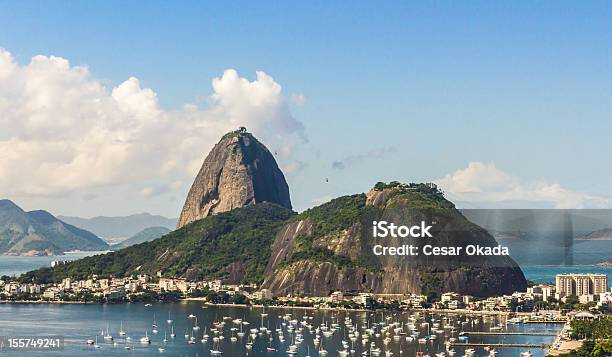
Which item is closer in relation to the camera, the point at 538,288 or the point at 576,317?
the point at 576,317

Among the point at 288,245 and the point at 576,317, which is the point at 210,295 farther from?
the point at 576,317

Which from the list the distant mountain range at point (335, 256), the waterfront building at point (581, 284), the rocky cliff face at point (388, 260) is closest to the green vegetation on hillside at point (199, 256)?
the distant mountain range at point (335, 256)

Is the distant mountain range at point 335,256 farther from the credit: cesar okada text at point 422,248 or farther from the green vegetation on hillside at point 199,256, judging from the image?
the credit: cesar okada text at point 422,248

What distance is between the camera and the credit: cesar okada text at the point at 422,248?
476 ft

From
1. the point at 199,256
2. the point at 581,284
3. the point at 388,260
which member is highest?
the point at 199,256

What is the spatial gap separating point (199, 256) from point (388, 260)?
→ 149 feet

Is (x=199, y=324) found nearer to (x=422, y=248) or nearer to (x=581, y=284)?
(x=422, y=248)

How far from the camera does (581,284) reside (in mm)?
139750

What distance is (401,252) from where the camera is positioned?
5714 inches

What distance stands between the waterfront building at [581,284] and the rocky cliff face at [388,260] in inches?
289

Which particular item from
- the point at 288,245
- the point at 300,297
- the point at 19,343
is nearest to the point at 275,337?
the point at 19,343

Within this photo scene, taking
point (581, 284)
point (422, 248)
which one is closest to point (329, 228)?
point (422, 248)

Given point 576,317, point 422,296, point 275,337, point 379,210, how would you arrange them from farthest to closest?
point 379,210, point 422,296, point 576,317, point 275,337

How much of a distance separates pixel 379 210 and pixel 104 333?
6445 cm
